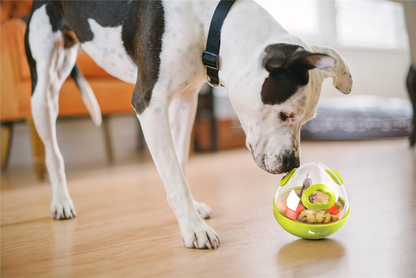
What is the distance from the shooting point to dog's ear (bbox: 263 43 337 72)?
3.24 ft

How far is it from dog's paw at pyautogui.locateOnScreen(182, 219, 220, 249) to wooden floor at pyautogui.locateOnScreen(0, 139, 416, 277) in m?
0.02

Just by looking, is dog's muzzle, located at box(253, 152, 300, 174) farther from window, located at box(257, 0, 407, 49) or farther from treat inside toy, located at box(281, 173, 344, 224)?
window, located at box(257, 0, 407, 49)

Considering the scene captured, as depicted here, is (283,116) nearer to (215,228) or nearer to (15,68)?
(215,228)

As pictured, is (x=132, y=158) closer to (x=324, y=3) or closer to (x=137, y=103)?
(x=137, y=103)

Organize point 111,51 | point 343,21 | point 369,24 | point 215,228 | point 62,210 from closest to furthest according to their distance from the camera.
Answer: point 215,228, point 111,51, point 62,210, point 343,21, point 369,24

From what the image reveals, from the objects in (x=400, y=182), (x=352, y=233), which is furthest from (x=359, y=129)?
(x=352, y=233)

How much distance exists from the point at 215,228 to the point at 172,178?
0.93ft

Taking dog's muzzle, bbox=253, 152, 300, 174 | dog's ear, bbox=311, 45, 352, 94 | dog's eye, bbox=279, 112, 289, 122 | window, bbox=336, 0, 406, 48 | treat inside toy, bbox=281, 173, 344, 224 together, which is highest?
dog's ear, bbox=311, 45, 352, 94

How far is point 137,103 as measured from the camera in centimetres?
125

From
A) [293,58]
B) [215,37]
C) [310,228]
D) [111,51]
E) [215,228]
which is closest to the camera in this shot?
[293,58]

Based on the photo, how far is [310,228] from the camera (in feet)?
3.65

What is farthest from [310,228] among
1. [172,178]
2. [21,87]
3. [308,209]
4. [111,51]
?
[21,87]

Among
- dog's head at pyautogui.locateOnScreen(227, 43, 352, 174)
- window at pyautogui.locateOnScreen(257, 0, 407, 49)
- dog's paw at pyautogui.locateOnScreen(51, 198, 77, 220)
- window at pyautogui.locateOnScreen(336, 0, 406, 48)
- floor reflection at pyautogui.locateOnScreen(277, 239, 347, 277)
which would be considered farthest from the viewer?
window at pyautogui.locateOnScreen(336, 0, 406, 48)

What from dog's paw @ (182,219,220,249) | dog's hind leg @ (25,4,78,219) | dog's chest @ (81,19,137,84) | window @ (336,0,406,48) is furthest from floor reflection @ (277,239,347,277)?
window @ (336,0,406,48)
